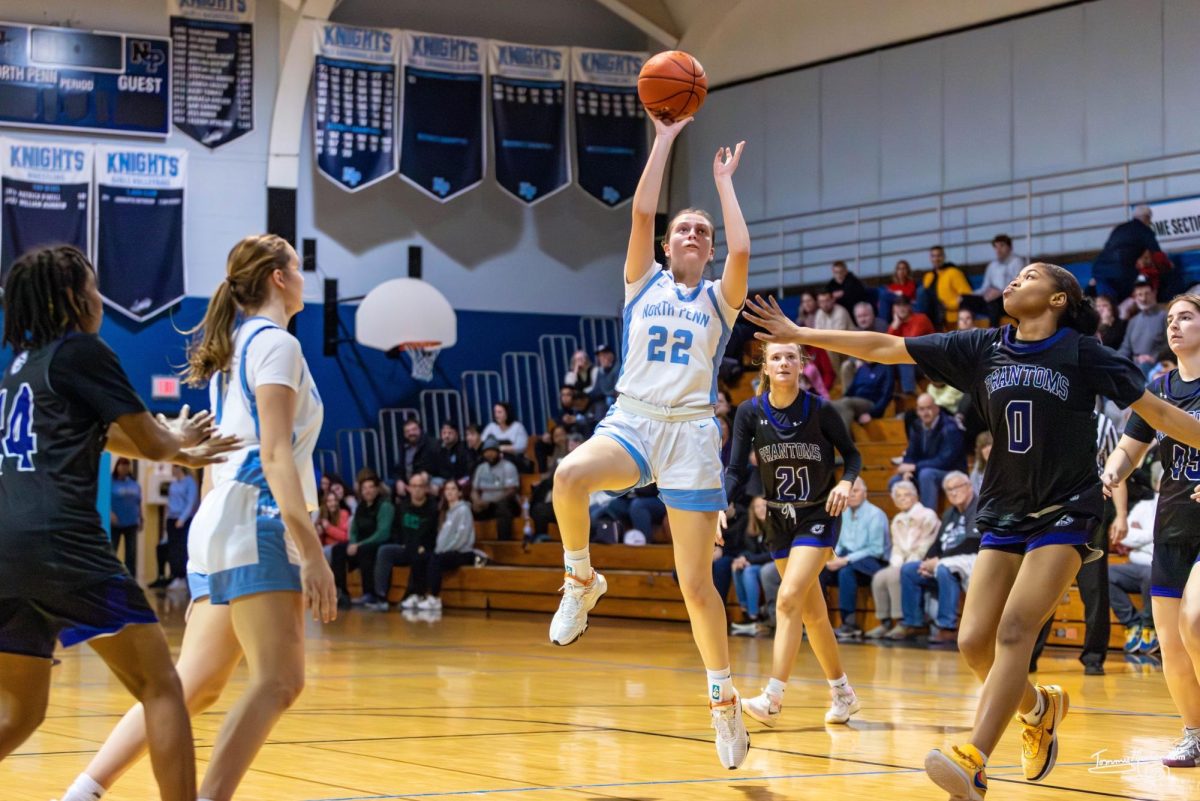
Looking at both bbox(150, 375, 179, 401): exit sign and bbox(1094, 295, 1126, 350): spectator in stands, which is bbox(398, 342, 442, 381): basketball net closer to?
bbox(150, 375, 179, 401): exit sign

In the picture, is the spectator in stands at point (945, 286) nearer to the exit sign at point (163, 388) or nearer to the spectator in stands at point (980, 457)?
the spectator in stands at point (980, 457)

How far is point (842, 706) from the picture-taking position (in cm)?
730

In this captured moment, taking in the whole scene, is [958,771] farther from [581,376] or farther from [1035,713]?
[581,376]

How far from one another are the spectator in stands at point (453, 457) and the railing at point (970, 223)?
5.11 meters

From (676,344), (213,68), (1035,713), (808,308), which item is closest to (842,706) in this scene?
(1035,713)

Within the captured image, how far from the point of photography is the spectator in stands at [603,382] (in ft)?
60.8

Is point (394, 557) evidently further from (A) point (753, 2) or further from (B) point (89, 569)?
(B) point (89, 569)

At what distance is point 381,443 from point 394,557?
4.24 metres

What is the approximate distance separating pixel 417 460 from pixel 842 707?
12.4m

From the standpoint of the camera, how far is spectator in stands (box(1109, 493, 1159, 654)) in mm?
11289

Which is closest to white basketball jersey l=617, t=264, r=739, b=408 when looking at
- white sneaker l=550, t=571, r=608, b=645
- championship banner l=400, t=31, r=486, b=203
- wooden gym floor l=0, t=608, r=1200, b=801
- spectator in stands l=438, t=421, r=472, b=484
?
white sneaker l=550, t=571, r=608, b=645

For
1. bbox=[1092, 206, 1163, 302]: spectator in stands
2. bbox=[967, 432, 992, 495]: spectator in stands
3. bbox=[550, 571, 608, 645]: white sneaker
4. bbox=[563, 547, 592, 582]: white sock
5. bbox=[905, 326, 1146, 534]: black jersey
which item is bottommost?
bbox=[550, 571, 608, 645]: white sneaker

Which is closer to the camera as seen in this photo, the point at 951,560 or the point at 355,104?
the point at 951,560

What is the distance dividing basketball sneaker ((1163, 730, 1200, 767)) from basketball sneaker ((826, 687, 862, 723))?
1.67 meters
